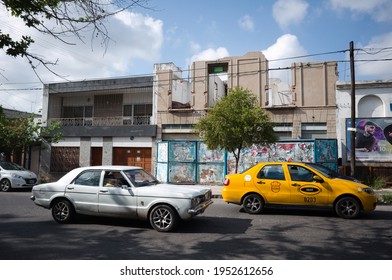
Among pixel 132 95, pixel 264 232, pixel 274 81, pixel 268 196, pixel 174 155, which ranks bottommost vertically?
pixel 264 232

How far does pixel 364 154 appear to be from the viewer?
1683 cm

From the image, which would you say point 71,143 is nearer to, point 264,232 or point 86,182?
point 86,182

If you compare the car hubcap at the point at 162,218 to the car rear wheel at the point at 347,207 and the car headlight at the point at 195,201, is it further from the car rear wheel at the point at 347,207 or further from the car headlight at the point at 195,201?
the car rear wheel at the point at 347,207

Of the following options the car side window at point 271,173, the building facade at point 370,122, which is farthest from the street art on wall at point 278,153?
the car side window at point 271,173

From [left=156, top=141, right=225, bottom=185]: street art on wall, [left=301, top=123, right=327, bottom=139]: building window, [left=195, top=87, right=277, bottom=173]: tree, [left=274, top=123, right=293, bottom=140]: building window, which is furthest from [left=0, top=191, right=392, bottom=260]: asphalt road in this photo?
[left=274, top=123, right=293, bottom=140]: building window

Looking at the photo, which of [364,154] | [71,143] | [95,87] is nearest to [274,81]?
[364,154]

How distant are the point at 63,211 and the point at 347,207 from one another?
7457 millimetres

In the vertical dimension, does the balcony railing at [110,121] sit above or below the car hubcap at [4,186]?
above

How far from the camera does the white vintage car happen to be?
6.40 meters

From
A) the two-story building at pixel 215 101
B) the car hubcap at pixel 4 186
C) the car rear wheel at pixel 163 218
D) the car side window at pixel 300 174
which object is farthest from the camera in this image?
the two-story building at pixel 215 101

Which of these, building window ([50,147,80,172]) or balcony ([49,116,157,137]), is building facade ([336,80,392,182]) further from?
building window ([50,147,80,172])

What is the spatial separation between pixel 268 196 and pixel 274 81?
17.5m

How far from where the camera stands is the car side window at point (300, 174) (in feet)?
27.1

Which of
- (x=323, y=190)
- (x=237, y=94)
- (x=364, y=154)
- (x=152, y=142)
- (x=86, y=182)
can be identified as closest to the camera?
(x=86, y=182)
